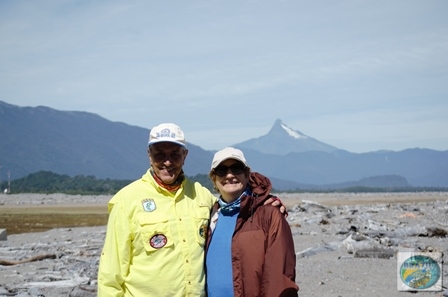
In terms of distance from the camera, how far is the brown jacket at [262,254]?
4336 millimetres

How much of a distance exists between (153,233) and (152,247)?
0.34ft

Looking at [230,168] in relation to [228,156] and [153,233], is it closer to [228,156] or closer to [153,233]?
[228,156]

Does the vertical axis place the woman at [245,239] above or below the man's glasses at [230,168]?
below

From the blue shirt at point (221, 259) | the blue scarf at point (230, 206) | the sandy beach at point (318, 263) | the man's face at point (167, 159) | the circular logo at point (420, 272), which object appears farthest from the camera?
the sandy beach at point (318, 263)

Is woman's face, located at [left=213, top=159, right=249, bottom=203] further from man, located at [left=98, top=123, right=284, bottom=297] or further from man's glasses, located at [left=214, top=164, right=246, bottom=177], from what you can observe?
man, located at [left=98, top=123, right=284, bottom=297]

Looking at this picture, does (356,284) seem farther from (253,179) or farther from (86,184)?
(86,184)

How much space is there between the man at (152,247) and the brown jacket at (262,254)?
0.34m

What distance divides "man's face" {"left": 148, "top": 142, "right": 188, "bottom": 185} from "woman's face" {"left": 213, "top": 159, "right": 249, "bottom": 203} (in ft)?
1.03

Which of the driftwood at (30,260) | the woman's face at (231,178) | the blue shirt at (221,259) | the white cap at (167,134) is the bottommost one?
the driftwood at (30,260)

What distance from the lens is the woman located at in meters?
4.36

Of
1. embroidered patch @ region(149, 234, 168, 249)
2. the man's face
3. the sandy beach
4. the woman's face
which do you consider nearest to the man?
embroidered patch @ region(149, 234, 168, 249)

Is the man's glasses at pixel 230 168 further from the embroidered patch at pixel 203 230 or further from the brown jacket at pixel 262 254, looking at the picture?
the embroidered patch at pixel 203 230

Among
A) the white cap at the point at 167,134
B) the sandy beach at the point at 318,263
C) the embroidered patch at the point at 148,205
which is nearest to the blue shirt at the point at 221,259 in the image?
the embroidered patch at the point at 148,205

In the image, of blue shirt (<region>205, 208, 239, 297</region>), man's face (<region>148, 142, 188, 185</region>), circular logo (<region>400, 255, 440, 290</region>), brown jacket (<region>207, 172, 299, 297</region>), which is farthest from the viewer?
circular logo (<region>400, 255, 440, 290</region>)
